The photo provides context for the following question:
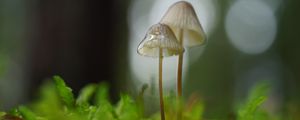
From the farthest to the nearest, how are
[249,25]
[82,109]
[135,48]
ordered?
[249,25] < [135,48] < [82,109]

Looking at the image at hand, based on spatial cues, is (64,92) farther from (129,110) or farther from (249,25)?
(249,25)

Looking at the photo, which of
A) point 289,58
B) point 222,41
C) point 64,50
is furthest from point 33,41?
point 222,41

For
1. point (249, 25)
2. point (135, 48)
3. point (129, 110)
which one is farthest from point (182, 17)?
point (249, 25)

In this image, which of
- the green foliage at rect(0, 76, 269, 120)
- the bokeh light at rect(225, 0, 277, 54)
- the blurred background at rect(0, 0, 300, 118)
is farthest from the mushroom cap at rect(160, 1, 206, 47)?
the bokeh light at rect(225, 0, 277, 54)

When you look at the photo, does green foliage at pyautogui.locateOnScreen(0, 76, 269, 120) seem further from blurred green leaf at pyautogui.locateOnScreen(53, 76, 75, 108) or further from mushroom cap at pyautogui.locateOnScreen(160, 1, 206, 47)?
mushroom cap at pyautogui.locateOnScreen(160, 1, 206, 47)

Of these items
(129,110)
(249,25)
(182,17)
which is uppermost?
(182,17)
